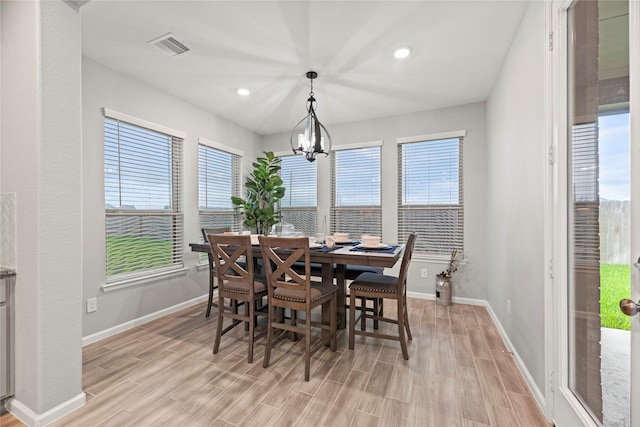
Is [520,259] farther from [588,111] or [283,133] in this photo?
[283,133]

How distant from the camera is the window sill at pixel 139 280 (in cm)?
286

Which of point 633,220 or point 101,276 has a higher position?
point 633,220

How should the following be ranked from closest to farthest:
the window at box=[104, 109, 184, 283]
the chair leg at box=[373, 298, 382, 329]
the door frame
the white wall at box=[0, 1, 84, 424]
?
the door frame, the white wall at box=[0, 1, 84, 424], the chair leg at box=[373, 298, 382, 329], the window at box=[104, 109, 184, 283]

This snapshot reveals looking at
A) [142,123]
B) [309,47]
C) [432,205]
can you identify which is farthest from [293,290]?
[432,205]

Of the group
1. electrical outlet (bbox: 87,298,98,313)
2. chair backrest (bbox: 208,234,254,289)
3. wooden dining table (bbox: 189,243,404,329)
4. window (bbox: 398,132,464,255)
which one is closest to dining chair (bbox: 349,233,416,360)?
wooden dining table (bbox: 189,243,404,329)

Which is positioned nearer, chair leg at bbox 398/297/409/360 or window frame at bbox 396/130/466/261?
chair leg at bbox 398/297/409/360

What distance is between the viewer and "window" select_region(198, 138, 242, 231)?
160 inches

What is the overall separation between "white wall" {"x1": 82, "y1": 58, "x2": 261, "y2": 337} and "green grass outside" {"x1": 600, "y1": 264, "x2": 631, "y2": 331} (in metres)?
3.72

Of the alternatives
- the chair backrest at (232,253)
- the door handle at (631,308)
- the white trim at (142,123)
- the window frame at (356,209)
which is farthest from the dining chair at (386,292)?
the white trim at (142,123)

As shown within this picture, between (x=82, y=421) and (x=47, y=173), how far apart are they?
4.80ft

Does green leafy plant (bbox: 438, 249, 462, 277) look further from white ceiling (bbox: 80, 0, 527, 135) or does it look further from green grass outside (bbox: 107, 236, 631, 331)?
green grass outside (bbox: 107, 236, 631, 331)

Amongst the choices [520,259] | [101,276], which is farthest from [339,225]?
[101,276]

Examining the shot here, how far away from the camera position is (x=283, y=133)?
203 inches

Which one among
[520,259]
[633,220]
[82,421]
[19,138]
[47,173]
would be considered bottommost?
[82,421]
